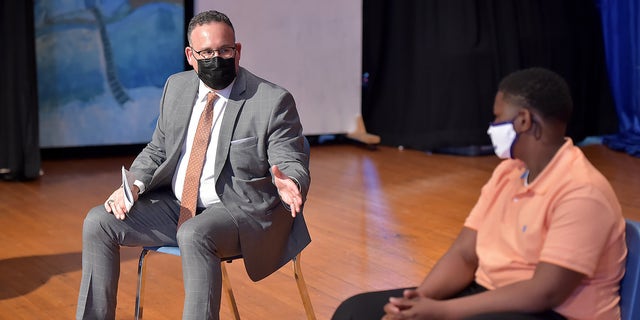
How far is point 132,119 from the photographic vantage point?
708 centimetres

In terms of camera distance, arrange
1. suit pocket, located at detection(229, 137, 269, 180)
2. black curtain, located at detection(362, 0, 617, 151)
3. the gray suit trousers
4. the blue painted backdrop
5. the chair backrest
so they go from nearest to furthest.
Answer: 1. the chair backrest
2. the gray suit trousers
3. suit pocket, located at detection(229, 137, 269, 180)
4. the blue painted backdrop
5. black curtain, located at detection(362, 0, 617, 151)

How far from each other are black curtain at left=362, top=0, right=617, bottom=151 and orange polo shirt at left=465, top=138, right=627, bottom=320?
5311 millimetres

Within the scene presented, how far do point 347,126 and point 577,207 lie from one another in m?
5.87

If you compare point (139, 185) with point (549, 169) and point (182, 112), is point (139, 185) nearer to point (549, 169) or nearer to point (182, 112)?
point (182, 112)

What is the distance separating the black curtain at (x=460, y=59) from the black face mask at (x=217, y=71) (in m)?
4.55

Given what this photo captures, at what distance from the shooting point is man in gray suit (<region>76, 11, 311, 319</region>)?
302 cm

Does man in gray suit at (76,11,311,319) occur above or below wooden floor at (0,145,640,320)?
above

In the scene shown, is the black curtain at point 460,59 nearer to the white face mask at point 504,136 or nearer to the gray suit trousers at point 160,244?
the gray suit trousers at point 160,244

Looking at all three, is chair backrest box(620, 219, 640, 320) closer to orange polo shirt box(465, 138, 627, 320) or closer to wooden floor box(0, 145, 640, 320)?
orange polo shirt box(465, 138, 627, 320)

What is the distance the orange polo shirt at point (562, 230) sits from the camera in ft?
6.77

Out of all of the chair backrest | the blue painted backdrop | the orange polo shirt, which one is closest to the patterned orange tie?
the orange polo shirt

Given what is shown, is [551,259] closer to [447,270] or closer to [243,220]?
[447,270]

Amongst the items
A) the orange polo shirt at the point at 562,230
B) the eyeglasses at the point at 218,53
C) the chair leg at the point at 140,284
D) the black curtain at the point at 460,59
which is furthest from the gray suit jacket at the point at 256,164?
the black curtain at the point at 460,59

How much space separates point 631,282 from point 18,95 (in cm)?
491
